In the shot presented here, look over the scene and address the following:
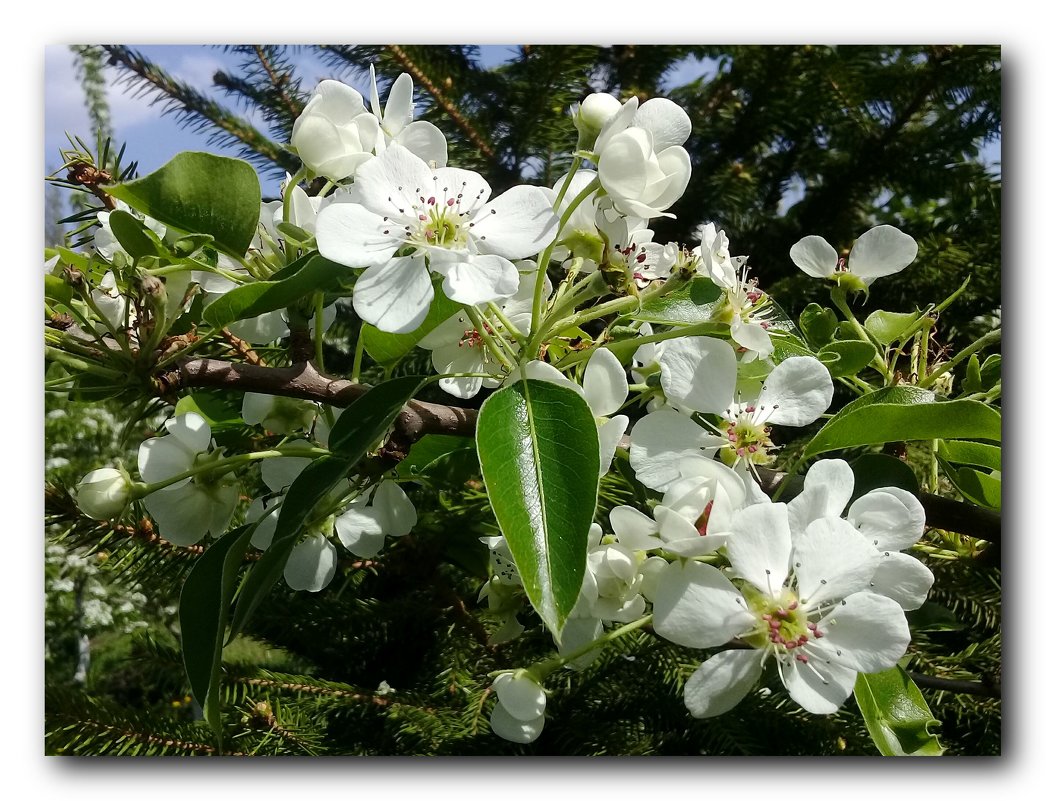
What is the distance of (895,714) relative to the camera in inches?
22.5

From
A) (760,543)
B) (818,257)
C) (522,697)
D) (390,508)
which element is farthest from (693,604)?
(818,257)

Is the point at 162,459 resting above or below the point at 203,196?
below

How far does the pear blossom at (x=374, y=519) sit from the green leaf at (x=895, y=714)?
0.33 metres

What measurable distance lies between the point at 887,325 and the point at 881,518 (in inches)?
9.1

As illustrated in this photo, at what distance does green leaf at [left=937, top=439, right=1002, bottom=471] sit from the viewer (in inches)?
24.0

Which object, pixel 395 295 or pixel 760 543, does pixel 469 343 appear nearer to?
pixel 395 295

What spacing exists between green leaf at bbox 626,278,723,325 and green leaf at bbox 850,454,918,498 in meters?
0.15

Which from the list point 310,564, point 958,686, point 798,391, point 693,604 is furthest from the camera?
point 958,686

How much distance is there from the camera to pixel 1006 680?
34.1 inches

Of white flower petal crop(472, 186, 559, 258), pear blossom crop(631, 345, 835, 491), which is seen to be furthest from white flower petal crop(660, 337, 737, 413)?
white flower petal crop(472, 186, 559, 258)

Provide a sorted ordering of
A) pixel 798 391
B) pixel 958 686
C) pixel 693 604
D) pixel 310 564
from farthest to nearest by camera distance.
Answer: pixel 958 686, pixel 310 564, pixel 798 391, pixel 693 604

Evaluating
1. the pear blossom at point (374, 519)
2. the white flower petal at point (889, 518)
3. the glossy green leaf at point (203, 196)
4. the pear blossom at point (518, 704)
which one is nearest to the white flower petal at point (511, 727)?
the pear blossom at point (518, 704)

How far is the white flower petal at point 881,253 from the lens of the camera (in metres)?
0.70

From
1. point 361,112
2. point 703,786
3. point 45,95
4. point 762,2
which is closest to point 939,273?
point 762,2
